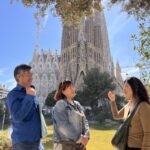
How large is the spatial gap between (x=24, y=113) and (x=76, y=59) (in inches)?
2735

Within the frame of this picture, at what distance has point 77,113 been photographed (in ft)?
15.8

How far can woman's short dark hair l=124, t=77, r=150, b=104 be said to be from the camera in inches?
154

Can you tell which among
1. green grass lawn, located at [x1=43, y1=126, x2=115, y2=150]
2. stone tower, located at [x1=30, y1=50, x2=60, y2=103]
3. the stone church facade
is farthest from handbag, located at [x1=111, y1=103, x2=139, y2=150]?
stone tower, located at [x1=30, y1=50, x2=60, y2=103]

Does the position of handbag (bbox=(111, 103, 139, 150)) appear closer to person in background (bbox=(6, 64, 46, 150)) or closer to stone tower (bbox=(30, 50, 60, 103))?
person in background (bbox=(6, 64, 46, 150))

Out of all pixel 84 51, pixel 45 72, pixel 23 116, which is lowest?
pixel 23 116

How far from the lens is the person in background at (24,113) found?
13.4 feet

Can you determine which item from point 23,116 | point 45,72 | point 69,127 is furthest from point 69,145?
point 45,72

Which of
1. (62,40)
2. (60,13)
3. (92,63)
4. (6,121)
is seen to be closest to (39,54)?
(62,40)

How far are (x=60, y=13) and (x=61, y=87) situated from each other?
10.5 ft

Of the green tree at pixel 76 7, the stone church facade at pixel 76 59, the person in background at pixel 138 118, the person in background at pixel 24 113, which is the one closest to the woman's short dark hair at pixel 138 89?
the person in background at pixel 138 118

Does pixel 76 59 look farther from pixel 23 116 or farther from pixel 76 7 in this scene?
pixel 23 116

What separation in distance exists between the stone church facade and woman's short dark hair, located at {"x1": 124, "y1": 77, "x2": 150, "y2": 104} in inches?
2551

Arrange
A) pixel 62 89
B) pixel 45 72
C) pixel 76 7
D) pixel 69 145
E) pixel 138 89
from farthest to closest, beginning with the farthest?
1. pixel 45 72
2. pixel 76 7
3. pixel 62 89
4. pixel 69 145
5. pixel 138 89

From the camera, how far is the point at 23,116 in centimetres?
409
